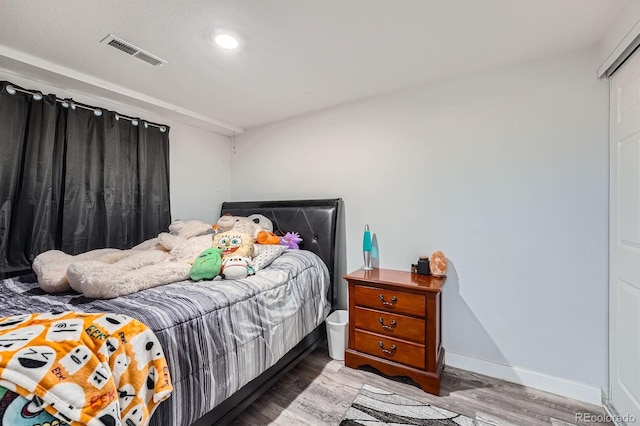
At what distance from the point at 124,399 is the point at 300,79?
85.2 inches

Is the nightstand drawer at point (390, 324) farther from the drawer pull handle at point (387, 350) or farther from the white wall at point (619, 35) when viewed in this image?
the white wall at point (619, 35)

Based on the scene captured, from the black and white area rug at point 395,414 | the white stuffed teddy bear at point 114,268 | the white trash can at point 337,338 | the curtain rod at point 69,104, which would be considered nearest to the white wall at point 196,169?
the curtain rod at point 69,104

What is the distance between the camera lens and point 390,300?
2.00 m

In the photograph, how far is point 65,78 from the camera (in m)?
2.04

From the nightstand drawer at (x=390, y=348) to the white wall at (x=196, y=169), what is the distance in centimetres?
225

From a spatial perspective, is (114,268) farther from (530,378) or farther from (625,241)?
(625,241)

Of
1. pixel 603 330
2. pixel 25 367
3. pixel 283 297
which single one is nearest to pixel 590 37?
pixel 603 330

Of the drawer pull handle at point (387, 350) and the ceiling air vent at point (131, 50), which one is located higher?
the ceiling air vent at point (131, 50)

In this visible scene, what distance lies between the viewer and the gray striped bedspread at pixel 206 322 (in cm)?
122

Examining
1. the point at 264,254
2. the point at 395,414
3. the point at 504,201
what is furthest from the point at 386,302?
the point at 504,201

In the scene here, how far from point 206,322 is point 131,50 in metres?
1.75

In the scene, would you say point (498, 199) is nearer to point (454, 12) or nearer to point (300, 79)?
point (454, 12)

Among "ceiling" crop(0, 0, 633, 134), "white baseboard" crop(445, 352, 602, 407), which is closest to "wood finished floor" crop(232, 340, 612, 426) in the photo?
"white baseboard" crop(445, 352, 602, 407)

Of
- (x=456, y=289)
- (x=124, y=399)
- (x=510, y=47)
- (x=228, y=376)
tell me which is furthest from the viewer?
(x=456, y=289)
